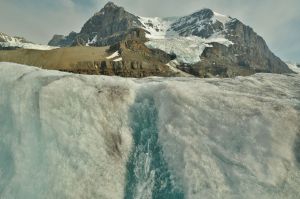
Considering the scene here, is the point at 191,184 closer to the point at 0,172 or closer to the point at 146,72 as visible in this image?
the point at 0,172

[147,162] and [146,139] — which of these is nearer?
[147,162]

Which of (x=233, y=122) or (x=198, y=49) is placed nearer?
(x=233, y=122)

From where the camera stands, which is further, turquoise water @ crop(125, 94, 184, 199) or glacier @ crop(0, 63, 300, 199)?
turquoise water @ crop(125, 94, 184, 199)

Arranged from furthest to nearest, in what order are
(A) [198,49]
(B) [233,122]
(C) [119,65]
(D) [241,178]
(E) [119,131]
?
(A) [198,49] → (C) [119,65] → (E) [119,131] → (B) [233,122] → (D) [241,178]

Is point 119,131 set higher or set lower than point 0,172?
higher

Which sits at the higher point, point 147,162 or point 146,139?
point 146,139

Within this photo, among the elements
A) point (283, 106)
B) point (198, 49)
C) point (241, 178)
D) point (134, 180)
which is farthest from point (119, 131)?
point (198, 49)

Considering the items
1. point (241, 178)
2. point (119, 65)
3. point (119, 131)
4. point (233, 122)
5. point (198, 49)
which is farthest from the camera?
point (198, 49)

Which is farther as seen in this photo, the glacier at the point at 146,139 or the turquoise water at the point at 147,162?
the turquoise water at the point at 147,162
